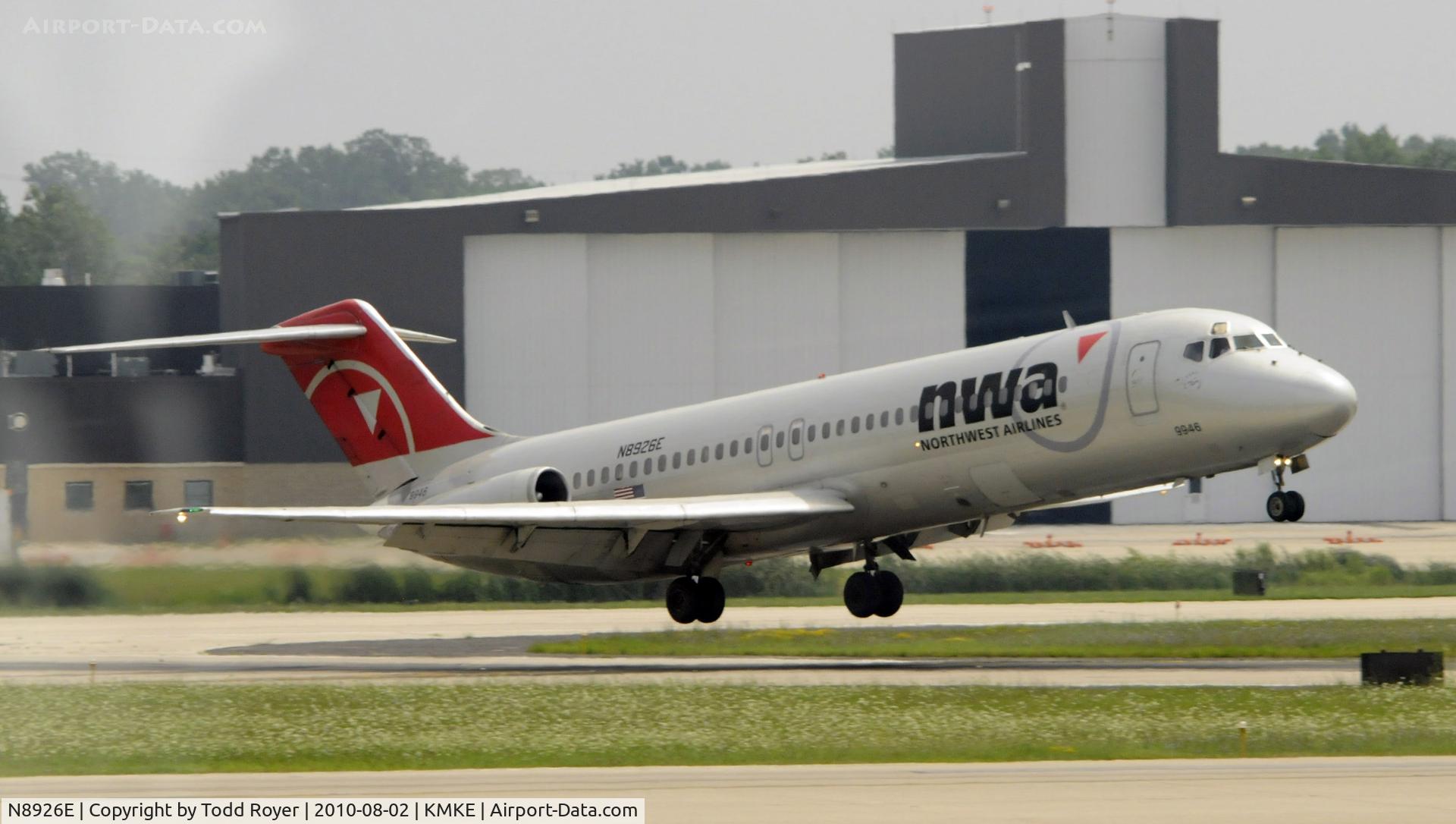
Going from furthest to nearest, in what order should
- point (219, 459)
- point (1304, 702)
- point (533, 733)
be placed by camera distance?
point (219, 459), point (1304, 702), point (533, 733)

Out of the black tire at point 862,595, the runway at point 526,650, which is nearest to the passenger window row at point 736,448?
the black tire at point 862,595

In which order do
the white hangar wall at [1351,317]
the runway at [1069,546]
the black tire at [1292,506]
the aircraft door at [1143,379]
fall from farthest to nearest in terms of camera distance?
1. the white hangar wall at [1351,317]
2. the runway at [1069,546]
3. the aircraft door at [1143,379]
4. the black tire at [1292,506]

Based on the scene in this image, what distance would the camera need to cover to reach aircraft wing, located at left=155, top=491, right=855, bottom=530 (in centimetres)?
3012

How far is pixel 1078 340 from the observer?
1122 inches

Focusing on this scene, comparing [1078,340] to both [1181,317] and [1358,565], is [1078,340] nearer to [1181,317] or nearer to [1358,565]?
[1181,317]

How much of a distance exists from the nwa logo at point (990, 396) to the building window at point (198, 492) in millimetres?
26085

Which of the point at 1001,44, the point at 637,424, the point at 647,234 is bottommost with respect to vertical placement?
the point at 637,424

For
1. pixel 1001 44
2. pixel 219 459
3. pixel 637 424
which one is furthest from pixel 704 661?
pixel 1001 44

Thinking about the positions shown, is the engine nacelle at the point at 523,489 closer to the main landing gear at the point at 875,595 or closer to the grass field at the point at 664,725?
the main landing gear at the point at 875,595

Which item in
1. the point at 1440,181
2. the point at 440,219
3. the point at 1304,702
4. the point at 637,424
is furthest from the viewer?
the point at 1440,181

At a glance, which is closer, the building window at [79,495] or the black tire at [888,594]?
the black tire at [888,594]

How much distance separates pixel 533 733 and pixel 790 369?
39.8 meters

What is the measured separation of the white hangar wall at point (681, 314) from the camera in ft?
191

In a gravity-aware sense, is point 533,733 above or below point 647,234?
below
